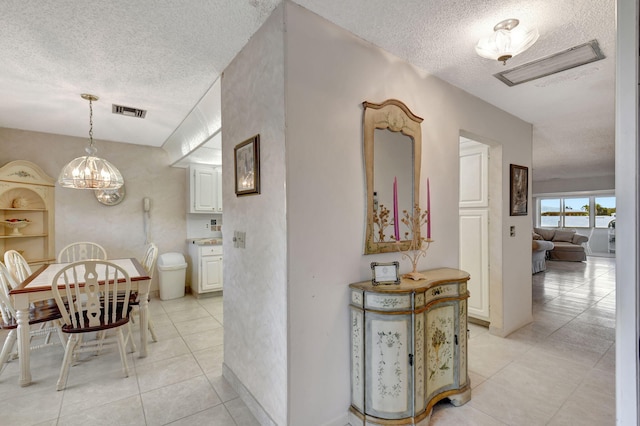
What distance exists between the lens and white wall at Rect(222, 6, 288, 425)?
1.66 metres

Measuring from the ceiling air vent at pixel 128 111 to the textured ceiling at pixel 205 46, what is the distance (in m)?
0.08

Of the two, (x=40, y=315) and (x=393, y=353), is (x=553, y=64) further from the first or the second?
(x=40, y=315)

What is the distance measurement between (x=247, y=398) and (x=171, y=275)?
3.33 metres

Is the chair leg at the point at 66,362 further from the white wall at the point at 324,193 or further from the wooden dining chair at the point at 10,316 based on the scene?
the white wall at the point at 324,193

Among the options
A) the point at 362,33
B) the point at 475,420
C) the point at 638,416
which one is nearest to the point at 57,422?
the point at 475,420

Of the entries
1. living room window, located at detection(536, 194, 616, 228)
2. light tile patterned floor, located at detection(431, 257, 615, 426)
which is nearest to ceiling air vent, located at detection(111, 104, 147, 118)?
light tile patterned floor, located at detection(431, 257, 615, 426)

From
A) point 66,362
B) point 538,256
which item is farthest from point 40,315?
point 538,256

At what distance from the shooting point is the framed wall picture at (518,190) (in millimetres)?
3305

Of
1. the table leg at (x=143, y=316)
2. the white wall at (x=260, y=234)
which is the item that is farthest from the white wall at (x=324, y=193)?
the table leg at (x=143, y=316)

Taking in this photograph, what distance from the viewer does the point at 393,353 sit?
67.3 inches

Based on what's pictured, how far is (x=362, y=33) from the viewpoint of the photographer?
1.88 meters

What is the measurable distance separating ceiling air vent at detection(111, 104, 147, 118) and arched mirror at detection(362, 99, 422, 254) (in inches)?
109

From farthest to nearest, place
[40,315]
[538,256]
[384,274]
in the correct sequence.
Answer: [538,256]
[40,315]
[384,274]

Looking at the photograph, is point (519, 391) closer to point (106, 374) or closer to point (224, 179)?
point (224, 179)
